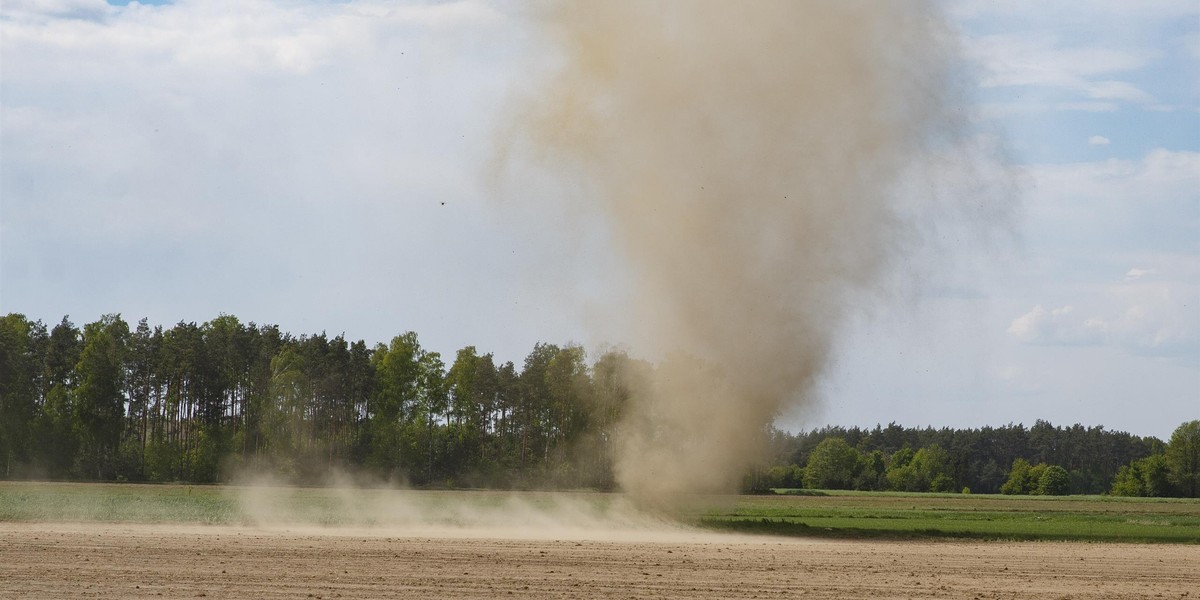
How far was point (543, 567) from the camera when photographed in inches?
1038

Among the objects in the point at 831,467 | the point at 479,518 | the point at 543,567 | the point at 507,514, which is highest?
the point at 831,467

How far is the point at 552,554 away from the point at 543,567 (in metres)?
→ 2.82

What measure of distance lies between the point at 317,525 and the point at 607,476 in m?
12.7

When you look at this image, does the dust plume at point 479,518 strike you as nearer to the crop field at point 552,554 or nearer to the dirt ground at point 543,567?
the crop field at point 552,554

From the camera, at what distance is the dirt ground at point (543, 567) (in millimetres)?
22375

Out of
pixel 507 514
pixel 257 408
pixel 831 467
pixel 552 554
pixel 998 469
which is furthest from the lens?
pixel 998 469

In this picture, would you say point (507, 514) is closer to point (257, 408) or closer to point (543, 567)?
point (543, 567)

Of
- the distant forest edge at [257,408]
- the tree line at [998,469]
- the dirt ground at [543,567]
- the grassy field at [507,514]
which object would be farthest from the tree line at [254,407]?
the dirt ground at [543,567]

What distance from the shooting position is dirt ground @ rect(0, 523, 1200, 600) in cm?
2238

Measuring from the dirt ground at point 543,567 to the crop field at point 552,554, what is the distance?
0.20 ft

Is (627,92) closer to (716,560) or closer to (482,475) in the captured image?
(716,560)

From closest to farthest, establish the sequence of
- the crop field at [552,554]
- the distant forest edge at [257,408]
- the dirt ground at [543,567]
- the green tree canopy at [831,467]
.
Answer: the dirt ground at [543,567], the crop field at [552,554], the distant forest edge at [257,408], the green tree canopy at [831,467]

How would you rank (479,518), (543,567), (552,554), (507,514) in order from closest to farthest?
1. (543,567)
2. (552,554)
3. (479,518)
4. (507,514)

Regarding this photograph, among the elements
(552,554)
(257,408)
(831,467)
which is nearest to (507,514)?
(552,554)
